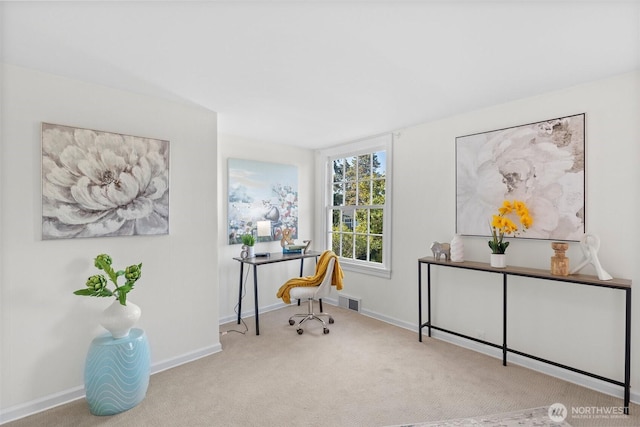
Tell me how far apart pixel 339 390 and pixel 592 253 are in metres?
2.17

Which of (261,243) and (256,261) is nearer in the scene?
(256,261)

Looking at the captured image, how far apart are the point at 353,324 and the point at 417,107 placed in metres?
2.61

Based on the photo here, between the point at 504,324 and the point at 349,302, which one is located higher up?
the point at 504,324

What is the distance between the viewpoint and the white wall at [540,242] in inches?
90.8

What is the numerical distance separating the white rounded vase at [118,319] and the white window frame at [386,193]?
2.80 metres

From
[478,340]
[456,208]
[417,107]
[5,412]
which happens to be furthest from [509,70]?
[5,412]

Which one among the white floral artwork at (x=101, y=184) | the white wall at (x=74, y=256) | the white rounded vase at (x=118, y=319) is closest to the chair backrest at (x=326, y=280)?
the white wall at (x=74, y=256)

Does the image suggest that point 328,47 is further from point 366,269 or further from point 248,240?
point 366,269

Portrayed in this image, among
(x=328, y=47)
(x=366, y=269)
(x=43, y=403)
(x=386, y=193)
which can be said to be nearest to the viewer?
(x=328, y=47)

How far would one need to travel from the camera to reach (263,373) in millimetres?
2680

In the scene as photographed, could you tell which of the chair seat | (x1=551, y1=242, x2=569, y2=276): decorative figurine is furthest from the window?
(x1=551, y1=242, x2=569, y2=276): decorative figurine

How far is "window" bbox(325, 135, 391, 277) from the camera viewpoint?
4.04 metres

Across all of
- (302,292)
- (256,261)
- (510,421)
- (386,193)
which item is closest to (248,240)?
(256,261)

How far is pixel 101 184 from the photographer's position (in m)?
2.43
